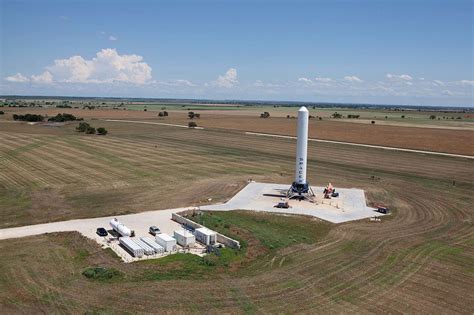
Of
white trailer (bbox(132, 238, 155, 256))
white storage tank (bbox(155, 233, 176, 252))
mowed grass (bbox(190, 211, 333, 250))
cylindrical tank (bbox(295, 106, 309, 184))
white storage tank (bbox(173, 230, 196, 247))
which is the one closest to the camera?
white trailer (bbox(132, 238, 155, 256))

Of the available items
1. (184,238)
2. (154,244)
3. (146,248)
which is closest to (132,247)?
(146,248)

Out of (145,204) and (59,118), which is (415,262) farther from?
(59,118)

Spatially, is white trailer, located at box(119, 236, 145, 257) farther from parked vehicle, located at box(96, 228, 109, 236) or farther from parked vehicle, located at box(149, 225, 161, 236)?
parked vehicle, located at box(149, 225, 161, 236)

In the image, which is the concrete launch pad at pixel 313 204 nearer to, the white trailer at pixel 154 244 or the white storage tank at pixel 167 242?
the white trailer at pixel 154 244

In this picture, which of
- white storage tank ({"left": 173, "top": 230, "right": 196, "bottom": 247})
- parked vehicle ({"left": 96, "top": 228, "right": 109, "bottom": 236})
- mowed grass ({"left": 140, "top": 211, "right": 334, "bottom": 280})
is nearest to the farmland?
mowed grass ({"left": 140, "top": 211, "right": 334, "bottom": 280})

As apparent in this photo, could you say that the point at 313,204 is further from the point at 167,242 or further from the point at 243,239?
the point at 167,242

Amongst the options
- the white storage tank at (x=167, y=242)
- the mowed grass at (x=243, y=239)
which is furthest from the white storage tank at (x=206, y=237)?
the white storage tank at (x=167, y=242)

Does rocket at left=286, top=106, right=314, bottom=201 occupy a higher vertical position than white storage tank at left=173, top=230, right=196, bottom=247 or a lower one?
higher
